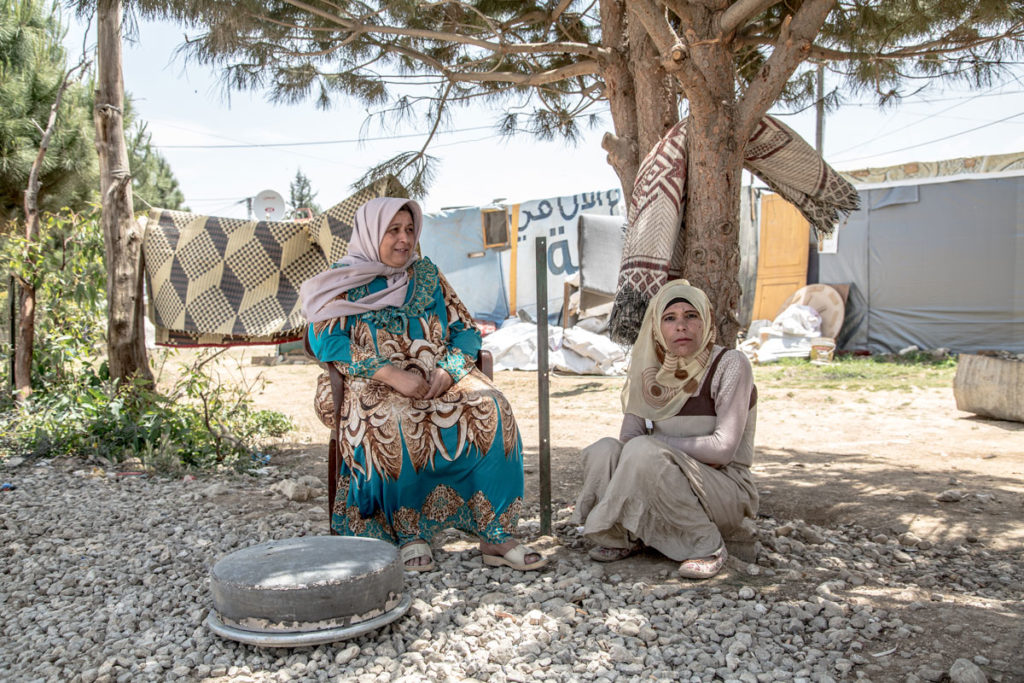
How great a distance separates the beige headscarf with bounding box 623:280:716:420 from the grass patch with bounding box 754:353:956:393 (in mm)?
6988

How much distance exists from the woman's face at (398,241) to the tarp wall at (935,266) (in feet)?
37.3

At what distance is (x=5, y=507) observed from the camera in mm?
3973

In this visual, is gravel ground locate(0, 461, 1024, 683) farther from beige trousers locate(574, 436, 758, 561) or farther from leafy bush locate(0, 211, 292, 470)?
leafy bush locate(0, 211, 292, 470)

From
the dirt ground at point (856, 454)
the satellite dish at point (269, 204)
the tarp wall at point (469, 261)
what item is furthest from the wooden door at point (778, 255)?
the satellite dish at point (269, 204)

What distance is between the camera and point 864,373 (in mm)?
10562

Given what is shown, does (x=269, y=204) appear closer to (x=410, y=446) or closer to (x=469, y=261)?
(x=410, y=446)

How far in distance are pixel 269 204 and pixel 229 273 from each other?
114 inches

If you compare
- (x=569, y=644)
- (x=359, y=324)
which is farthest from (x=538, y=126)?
(x=569, y=644)

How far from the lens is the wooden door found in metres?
14.0

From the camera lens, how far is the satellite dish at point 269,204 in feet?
25.1

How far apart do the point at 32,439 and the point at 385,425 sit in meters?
3.20

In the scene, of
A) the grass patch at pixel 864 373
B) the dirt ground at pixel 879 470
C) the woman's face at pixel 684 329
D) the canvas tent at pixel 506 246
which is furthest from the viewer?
the canvas tent at pixel 506 246

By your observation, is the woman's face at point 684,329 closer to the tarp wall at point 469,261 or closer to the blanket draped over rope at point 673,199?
the blanket draped over rope at point 673,199

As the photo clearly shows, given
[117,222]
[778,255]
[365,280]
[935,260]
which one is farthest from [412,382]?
[778,255]
